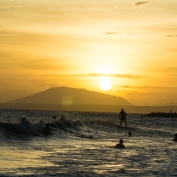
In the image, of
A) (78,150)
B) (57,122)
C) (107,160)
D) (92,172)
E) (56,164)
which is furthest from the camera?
(57,122)

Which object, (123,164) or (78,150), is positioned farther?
(78,150)

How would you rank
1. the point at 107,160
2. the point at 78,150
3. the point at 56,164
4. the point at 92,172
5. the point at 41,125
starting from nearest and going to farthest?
the point at 92,172 < the point at 56,164 < the point at 107,160 < the point at 78,150 < the point at 41,125

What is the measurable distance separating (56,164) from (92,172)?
226 centimetres

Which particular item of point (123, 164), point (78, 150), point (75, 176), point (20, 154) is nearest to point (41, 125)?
point (78, 150)

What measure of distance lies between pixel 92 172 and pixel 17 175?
307 centimetres

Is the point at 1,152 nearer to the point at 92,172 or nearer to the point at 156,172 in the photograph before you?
the point at 92,172

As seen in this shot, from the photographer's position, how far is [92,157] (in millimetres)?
20812

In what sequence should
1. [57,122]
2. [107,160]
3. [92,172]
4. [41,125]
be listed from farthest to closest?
1. [57,122]
2. [41,125]
3. [107,160]
4. [92,172]

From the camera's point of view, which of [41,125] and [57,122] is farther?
[57,122]

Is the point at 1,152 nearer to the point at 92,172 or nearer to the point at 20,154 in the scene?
the point at 20,154

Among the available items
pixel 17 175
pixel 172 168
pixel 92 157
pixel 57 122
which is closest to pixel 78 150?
pixel 92 157

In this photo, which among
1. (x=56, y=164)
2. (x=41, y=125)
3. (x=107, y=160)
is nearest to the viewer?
(x=56, y=164)

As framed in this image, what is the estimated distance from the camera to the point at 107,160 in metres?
19.9

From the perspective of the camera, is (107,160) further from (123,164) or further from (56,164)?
(56,164)
